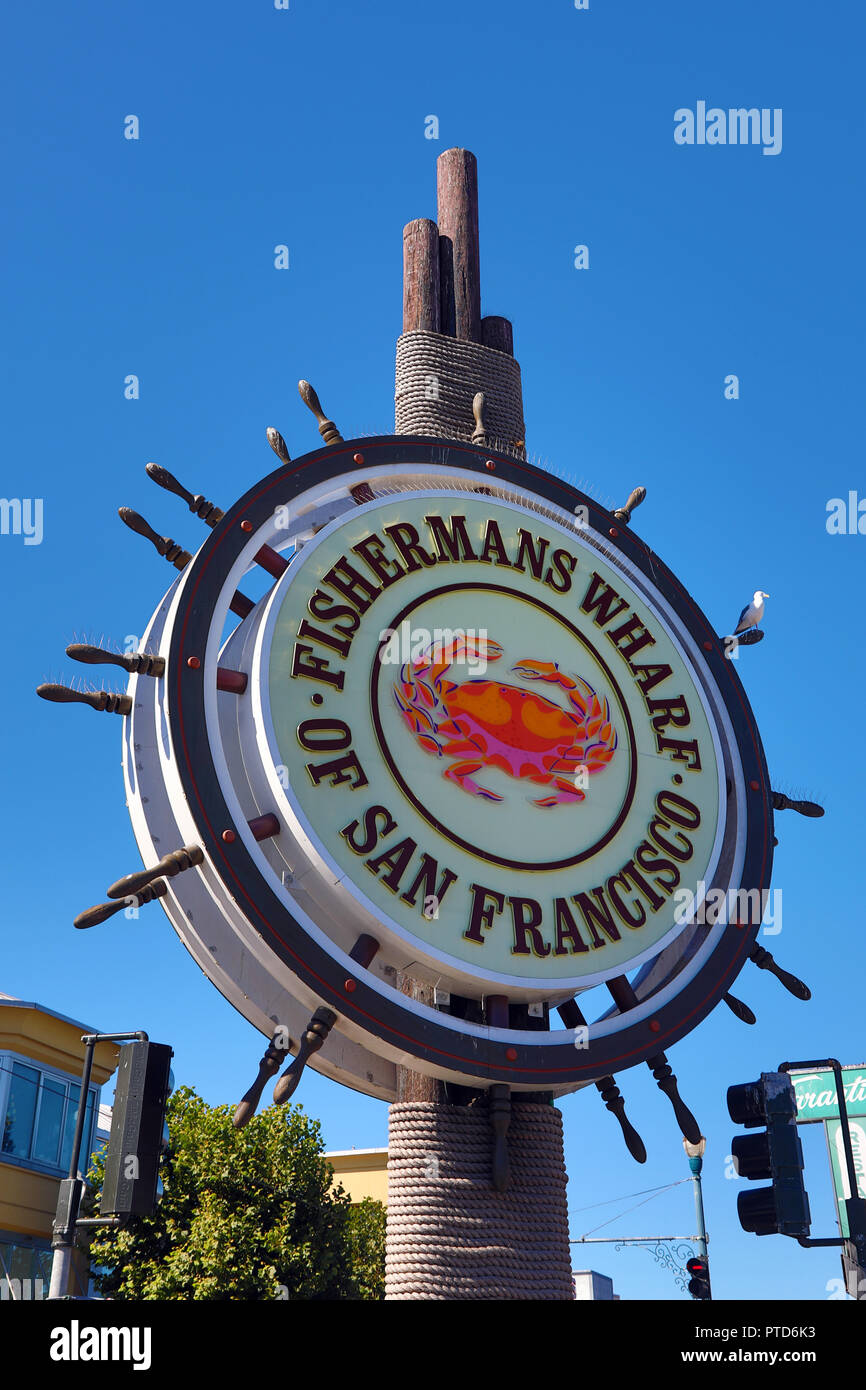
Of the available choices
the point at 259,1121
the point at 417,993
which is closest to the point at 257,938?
the point at 417,993

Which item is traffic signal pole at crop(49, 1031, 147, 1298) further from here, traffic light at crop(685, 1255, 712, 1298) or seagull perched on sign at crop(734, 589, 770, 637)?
traffic light at crop(685, 1255, 712, 1298)

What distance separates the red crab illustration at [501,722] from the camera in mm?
7930

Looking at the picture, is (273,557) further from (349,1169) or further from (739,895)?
(349,1169)

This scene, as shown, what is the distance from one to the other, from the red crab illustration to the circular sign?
16 millimetres

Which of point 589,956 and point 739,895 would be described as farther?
point 739,895

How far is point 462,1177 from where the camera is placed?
7.21 meters

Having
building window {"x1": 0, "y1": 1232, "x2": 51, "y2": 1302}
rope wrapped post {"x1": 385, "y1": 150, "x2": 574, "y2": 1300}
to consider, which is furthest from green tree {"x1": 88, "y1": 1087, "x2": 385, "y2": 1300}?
rope wrapped post {"x1": 385, "y1": 150, "x2": 574, "y2": 1300}

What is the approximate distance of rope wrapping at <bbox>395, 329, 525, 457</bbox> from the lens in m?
9.77

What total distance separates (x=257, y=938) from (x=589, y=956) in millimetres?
1992

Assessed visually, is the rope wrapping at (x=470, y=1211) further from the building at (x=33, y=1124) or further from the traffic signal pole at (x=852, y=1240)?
the building at (x=33, y=1124)

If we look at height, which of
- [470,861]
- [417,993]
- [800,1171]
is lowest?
[800,1171]

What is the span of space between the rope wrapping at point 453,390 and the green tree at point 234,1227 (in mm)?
13097

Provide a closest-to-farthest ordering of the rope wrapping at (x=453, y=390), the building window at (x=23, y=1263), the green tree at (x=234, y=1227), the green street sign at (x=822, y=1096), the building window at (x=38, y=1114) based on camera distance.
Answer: the rope wrapping at (x=453, y=390)
the green tree at (x=234, y=1227)
the building window at (x=23, y=1263)
the building window at (x=38, y=1114)
the green street sign at (x=822, y=1096)

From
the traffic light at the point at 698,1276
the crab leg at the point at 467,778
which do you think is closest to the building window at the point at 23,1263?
the traffic light at the point at 698,1276
